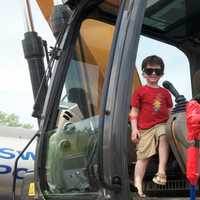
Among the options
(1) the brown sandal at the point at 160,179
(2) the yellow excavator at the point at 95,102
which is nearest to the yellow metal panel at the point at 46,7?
(2) the yellow excavator at the point at 95,102

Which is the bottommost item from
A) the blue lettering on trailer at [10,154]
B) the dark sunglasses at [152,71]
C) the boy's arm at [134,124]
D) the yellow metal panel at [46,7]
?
the blue lettering on trailer at [10,154]

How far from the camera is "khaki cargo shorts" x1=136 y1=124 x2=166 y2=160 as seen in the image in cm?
297

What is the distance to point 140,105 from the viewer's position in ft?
10.1

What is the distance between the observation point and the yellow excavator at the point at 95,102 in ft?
8.28

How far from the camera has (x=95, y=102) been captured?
3070mm

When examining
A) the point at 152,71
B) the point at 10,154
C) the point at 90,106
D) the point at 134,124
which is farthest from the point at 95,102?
the point at 10,154

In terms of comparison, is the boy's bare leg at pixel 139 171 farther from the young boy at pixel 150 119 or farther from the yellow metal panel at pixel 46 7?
the yellow metal panel at pixel 46 7

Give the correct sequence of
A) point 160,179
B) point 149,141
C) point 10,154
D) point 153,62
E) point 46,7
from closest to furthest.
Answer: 1. point 160,179
2. point 149,141
3. point 153,62
4. point 46,7
5. point 10,154

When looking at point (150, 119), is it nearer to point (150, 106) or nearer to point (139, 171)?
point (150, 106)

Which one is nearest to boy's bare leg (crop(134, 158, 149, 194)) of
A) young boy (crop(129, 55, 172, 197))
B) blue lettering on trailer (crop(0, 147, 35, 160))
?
young boy (crop(129, 55, 172, 197))

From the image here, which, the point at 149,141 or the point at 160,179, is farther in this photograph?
the point at 149,141

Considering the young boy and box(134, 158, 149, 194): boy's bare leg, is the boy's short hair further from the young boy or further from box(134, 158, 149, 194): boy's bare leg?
box(134, 158, 149, 194): boy's bare leg

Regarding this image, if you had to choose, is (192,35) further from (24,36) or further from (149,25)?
(24,36)

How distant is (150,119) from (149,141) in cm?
14
